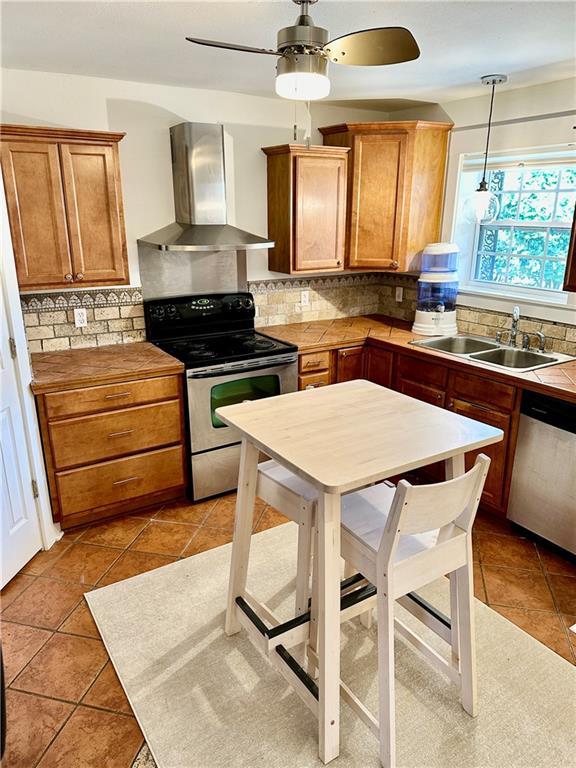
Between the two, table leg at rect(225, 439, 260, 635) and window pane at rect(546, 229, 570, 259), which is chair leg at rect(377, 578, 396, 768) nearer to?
table leg at rect(225, 439, 260, 635)

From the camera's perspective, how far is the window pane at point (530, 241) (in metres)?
3.36

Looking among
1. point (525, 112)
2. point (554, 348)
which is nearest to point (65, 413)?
point (554, 348)

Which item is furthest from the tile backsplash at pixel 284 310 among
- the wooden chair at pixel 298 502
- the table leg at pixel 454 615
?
the table leg at pixel 454 615

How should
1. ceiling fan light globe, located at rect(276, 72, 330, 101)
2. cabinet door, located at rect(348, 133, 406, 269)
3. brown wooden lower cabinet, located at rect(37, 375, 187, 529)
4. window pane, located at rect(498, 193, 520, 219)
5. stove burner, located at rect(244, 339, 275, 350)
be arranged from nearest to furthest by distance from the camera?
ceiling fan light globe, located at rect(276, 72, 330, 101)
brown wooden lower cabinet, located at rect(37, 375, 187, 529)
stove burner, located at rect(244, 339, 275, 350)
window pane, located at rect(498, 193, 520, 219)
cabinet door, located at rect(348, 133, 406, 269)

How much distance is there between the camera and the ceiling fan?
5.21ft

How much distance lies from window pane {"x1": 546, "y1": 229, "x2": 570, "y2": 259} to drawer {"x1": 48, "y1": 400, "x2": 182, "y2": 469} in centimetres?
255

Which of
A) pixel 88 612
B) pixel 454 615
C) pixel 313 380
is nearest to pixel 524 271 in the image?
pixel 313 380

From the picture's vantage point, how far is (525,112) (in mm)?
3191

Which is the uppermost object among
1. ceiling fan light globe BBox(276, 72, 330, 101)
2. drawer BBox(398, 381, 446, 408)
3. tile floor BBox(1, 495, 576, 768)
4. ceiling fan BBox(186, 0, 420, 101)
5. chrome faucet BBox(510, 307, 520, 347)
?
ceiling fan BBox(186, 0, 420, 101)

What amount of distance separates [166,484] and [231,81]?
8.02 feet

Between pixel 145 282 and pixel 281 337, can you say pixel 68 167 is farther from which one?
pixel 281 337

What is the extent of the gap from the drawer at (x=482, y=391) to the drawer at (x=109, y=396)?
1.67m

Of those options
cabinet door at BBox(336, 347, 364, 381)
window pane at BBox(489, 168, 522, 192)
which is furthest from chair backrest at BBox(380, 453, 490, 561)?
window pane at BBox(489, 168, 522, 192)

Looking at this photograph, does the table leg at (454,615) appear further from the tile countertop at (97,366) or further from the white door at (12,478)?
the white door at (12,478)
